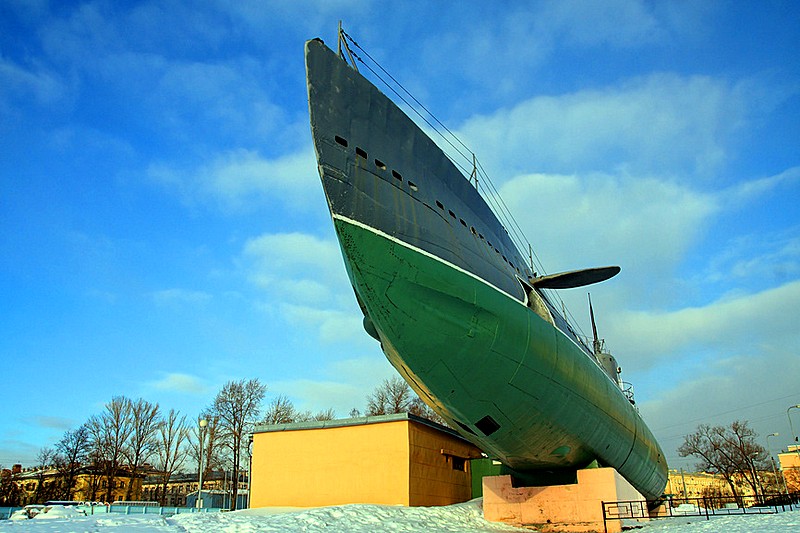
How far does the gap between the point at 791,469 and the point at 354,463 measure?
60764 millimetres

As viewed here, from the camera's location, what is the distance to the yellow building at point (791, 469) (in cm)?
5481

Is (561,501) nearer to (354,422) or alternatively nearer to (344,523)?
(344,523)

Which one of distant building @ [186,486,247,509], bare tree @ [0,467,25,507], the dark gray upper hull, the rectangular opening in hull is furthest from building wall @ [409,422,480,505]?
bare tree @ [0,467,25,507]

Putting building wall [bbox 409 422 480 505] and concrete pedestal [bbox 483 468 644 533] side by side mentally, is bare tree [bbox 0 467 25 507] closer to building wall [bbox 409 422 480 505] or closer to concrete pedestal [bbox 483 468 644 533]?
building wall [bbox 409 422 480 505]

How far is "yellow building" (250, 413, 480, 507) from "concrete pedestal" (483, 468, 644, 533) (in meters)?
5.01

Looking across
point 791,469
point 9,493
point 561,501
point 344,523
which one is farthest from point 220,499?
point 791,469

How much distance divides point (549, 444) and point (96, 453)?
43.7 m

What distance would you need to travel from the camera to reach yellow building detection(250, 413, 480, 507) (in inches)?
770

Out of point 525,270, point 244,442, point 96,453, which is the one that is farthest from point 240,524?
point 96,453

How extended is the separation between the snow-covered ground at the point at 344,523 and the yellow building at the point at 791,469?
46.5m

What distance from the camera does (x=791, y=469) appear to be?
197 feet

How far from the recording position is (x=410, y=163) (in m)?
10.4

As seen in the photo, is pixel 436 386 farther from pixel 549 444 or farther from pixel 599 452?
pixel 599 452

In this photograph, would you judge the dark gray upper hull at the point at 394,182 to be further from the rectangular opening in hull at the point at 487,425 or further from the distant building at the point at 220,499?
the distant building at the point at 220,499
